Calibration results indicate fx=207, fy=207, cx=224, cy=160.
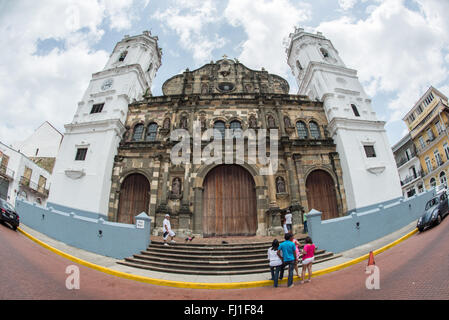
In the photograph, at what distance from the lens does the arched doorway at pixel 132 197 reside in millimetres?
13609

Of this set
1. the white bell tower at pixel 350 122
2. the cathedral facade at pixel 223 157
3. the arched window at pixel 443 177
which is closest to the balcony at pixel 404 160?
the arched window at pixel 443 177

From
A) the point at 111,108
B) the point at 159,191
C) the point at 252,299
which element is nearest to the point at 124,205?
the point at 159,191

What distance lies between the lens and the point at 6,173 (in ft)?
64.7

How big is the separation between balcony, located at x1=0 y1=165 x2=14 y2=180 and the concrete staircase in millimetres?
19929

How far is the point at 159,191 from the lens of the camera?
13.6 m

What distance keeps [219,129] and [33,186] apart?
873 inches

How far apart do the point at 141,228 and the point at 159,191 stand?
15.3 feet

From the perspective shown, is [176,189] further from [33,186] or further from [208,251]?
[33,186]

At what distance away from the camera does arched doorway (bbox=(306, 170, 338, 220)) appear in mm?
13781

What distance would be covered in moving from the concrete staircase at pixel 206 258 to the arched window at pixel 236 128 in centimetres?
811

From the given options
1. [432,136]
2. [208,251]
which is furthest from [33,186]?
[432,136]

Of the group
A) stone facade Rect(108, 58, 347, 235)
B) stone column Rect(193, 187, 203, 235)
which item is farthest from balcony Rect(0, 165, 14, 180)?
stone column Rect(193, 187, 203, 235)

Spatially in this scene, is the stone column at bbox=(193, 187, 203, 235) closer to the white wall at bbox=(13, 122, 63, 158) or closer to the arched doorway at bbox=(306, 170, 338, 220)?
the arched doorway at bbox=(306, 170, 338, 220)
